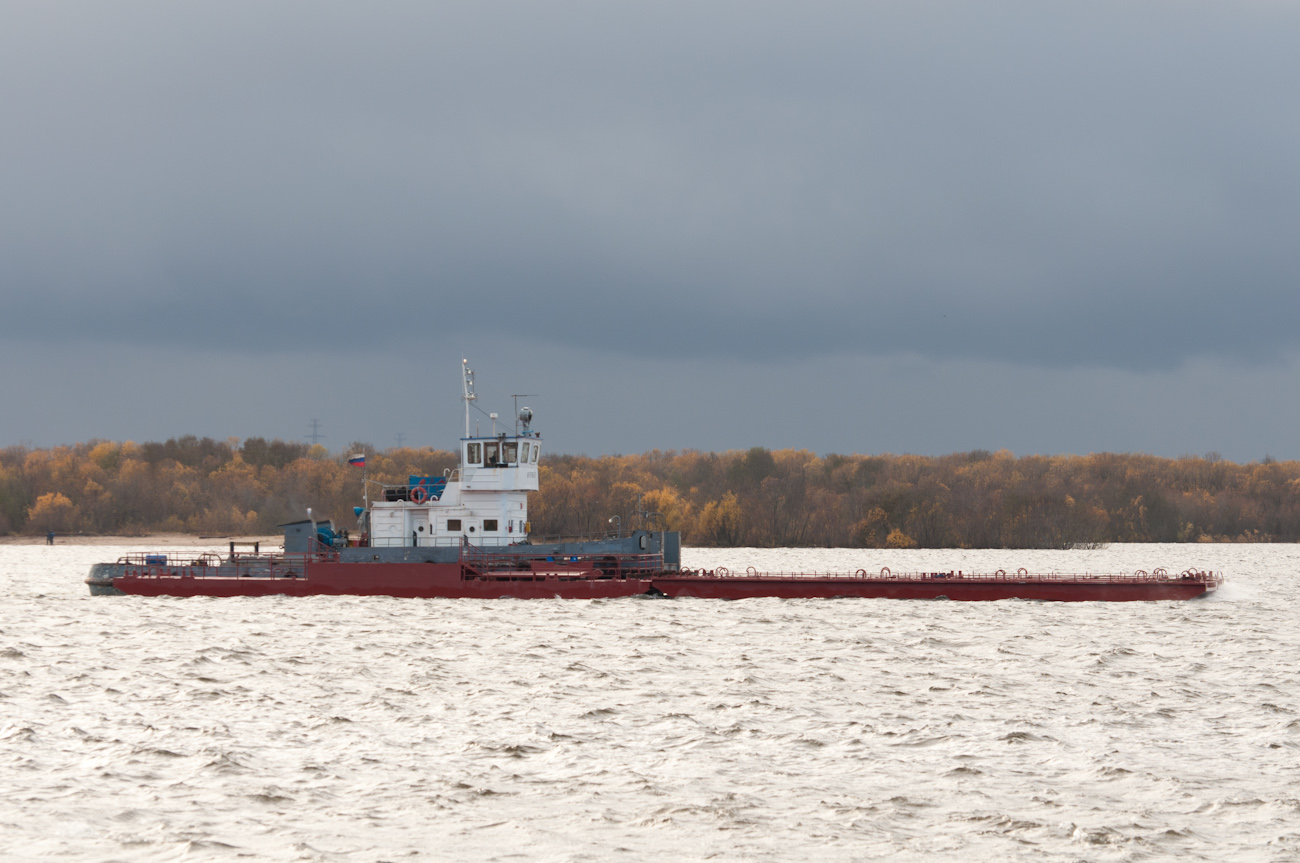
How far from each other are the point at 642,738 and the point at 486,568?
23.8 meters

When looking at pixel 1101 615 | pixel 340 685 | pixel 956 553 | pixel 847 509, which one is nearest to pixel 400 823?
pixel 340 685

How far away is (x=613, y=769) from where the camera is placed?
18109 millimetres

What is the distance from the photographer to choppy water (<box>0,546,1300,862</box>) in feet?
47.3

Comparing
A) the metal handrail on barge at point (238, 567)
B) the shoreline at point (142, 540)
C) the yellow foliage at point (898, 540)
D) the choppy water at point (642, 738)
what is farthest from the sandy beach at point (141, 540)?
the choppy water at point (642, 738)

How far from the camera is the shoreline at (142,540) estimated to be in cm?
11219

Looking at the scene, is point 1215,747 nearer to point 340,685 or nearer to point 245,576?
point 340,685

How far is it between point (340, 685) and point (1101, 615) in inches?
1071

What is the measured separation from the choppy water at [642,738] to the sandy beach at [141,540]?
75933 mm

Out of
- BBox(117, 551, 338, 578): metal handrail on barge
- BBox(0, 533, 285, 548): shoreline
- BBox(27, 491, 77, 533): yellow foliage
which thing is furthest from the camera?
BBox(27, 491, 77, 533): yellow foliage

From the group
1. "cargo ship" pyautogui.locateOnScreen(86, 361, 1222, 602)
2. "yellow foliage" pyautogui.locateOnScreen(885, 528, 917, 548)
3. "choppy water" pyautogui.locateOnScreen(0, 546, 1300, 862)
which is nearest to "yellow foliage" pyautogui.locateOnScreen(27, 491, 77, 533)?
Answer: "yellow foliage" pyautogui.locateOnScreen(885, 528, 917, 548)

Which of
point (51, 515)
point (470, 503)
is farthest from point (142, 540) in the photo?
point (470, 503)

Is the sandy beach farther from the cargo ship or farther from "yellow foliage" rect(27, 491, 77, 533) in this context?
the cargo ship

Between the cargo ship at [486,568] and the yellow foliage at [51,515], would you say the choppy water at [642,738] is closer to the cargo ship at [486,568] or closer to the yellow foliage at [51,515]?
the cargo ship at [486,568]

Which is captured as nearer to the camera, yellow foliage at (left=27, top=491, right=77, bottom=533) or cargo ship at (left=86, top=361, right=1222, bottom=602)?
cargo ship at (left=86, top=361, right=1222, bottom=602)
